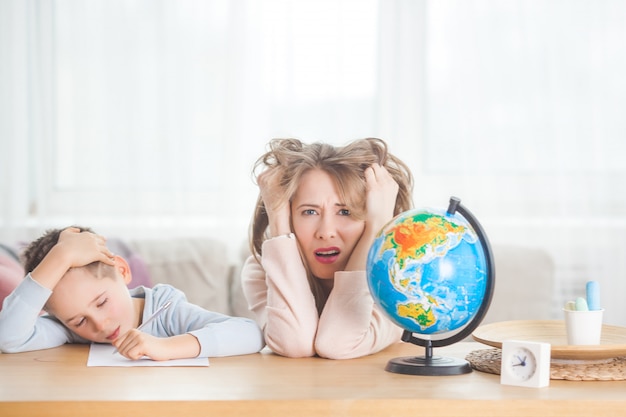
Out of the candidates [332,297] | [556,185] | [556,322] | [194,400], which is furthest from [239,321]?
[556,185]

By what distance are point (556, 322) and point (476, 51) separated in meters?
2.07

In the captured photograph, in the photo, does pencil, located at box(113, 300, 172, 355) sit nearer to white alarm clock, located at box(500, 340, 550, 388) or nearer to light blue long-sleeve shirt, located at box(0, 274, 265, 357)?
light blue long-sleeve shirt, located at box(0, 274, 265, 357)

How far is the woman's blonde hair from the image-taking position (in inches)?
66.6

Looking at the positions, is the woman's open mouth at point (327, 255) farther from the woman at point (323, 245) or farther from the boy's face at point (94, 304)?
the boy's face at point (94, 304)

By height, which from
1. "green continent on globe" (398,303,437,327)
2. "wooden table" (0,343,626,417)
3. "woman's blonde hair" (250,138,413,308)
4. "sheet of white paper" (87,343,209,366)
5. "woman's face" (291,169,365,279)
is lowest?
"sheet of white paper" (87,343,209,366)

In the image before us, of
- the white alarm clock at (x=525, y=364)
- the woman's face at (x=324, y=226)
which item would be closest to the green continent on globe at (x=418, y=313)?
the white alarm clock at (x=525, y=364)

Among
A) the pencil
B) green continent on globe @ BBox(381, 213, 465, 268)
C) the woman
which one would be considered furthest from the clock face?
the pencil

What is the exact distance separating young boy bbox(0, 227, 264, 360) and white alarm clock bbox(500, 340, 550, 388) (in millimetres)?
521

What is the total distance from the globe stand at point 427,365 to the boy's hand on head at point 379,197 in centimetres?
29

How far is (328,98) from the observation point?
3.47 meters

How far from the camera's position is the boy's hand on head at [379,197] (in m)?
1.65

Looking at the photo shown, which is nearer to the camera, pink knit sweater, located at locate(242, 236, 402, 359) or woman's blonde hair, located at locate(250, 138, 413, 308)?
pink knit sweater, located at locate(242, 236, 402, 359)

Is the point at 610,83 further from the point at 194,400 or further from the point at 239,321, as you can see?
the point at 194,400

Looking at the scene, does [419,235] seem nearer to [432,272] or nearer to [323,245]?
[432,272]
